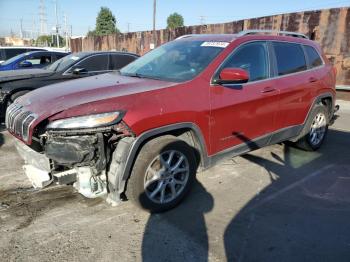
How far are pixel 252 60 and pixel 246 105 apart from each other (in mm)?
633

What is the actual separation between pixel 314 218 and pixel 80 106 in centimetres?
266

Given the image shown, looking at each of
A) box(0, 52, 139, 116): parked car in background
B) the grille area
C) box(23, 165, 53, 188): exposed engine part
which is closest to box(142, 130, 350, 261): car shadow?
box(23, 165, 53, 188): exposed engine part

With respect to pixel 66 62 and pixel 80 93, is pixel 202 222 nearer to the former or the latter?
pixel 80 93

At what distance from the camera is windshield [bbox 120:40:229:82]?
3771mm

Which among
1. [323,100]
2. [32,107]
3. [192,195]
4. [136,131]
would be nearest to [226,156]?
[192,195]

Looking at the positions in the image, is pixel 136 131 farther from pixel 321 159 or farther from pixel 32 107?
pixel 321 159

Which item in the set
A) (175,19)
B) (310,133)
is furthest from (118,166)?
(175,19)

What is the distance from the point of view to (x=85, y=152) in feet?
9.84

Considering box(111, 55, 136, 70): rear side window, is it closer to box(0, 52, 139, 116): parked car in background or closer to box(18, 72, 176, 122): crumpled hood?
box(0, 52, 139, 116): parked car in background

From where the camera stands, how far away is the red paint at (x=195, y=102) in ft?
10.1

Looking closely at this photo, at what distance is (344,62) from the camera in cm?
1137

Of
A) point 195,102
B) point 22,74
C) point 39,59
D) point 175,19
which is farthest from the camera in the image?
point 175,19

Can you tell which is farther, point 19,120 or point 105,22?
point 105,22

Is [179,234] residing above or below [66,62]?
below
